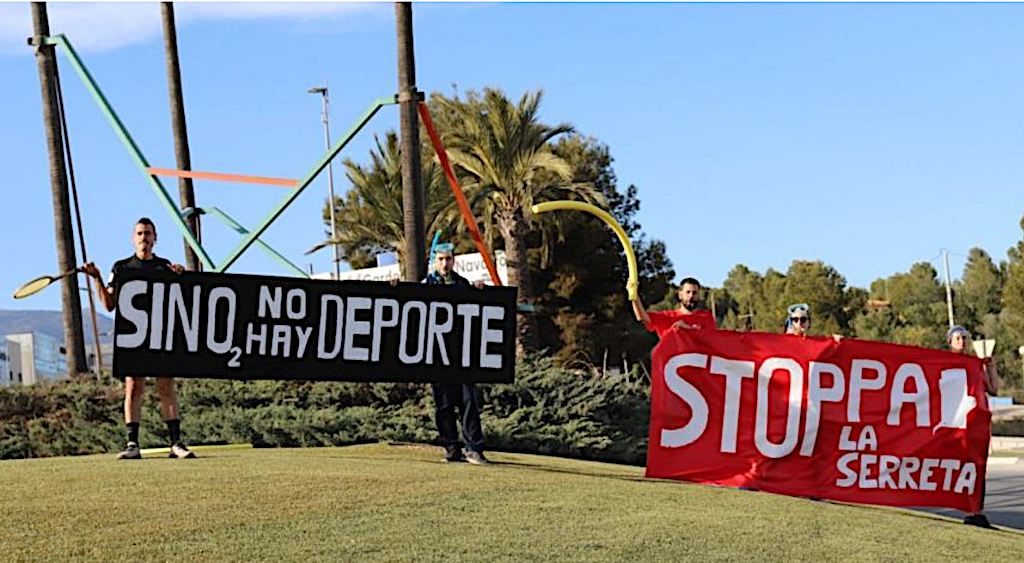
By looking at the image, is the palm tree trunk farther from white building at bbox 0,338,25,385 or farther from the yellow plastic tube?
white building at bbox 0,338,25,385

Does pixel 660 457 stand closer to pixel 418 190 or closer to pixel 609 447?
pixel 609 447

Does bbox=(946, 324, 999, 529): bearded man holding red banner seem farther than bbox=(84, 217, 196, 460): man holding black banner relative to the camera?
Yes

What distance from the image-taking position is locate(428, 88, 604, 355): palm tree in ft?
119

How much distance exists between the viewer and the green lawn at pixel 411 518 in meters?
8.41

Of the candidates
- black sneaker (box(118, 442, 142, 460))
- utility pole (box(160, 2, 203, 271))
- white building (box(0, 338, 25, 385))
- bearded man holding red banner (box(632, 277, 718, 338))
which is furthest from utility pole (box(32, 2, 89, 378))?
white building (box(0, 338, 25, 385))

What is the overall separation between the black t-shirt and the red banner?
4176mm

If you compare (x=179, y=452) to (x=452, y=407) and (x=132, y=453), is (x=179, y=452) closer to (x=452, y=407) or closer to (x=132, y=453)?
(x=132, y=453)

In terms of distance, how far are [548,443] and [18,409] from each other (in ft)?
22.4

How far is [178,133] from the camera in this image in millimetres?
26500

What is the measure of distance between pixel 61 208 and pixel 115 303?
1304 centimetres

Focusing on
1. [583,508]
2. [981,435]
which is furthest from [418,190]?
[583,508]

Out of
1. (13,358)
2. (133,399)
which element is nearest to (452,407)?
(133,399)

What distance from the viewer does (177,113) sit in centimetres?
2672

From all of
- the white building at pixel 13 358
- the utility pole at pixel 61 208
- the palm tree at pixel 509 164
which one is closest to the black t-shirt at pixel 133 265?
the utility pole at pixel 61 208
